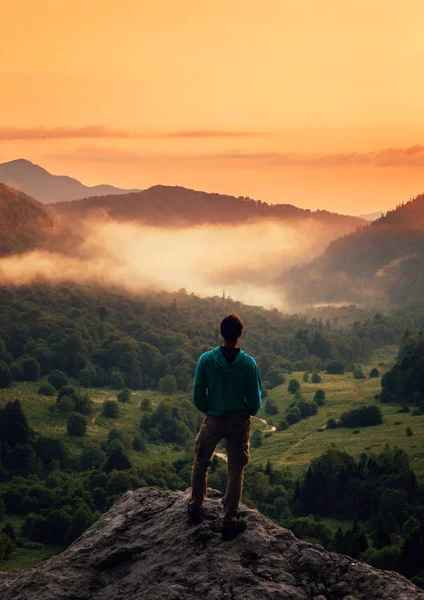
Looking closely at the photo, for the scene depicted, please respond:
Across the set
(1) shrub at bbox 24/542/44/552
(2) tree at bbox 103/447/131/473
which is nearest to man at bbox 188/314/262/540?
(1) shrub at bbox 24/542/44/552

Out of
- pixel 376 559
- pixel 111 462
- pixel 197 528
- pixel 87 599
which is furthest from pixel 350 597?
pixel 111 462

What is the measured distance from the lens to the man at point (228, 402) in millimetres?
17141

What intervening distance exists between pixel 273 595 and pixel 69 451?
536ft

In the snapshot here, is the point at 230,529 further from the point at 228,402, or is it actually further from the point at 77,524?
the point at 77,524

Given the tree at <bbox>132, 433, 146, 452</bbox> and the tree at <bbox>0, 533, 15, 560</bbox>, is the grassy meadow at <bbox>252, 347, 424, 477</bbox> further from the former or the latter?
the tree at <bbox>0, 533, 15, 560</bbox>

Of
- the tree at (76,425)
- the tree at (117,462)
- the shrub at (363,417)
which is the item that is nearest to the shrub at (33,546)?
the tree at (117,462)

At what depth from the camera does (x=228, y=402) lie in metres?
17.1

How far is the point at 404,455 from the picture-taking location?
14062cm

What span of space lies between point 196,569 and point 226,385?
403 centimetres

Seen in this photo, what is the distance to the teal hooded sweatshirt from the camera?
1716cm

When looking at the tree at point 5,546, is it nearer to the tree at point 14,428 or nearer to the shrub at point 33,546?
the shrub at point 33,546

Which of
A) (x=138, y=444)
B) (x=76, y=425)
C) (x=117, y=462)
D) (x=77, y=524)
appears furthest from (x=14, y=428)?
(x=77, y=524)

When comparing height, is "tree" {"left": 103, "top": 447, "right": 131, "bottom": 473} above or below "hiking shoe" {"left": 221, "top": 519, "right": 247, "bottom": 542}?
below

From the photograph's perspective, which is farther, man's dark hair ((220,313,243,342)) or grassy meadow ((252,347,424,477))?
grassy meadow ((252,347,424,477))
